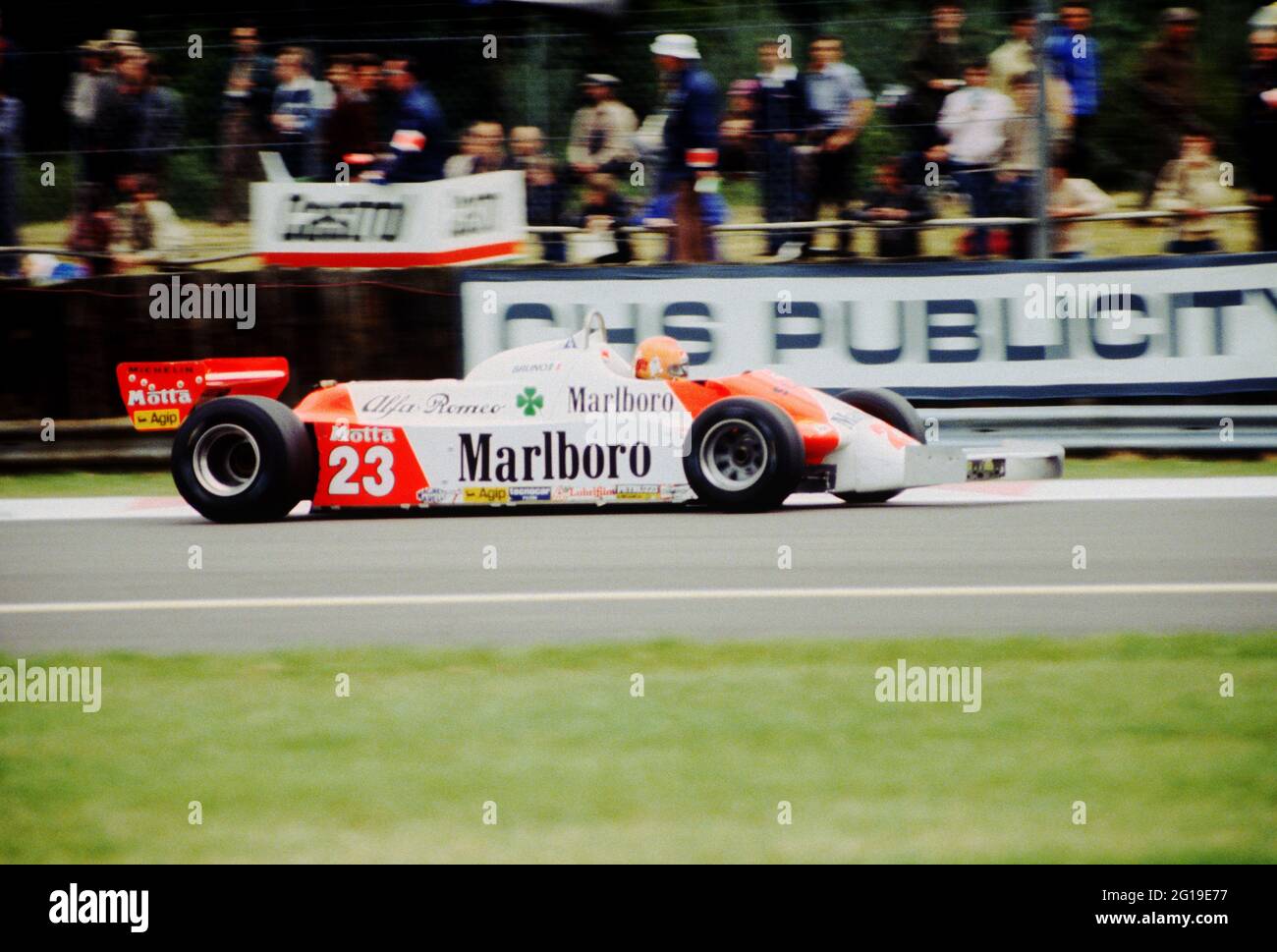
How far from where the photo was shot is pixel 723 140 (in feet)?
40.8

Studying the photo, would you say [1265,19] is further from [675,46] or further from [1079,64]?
[675,46]

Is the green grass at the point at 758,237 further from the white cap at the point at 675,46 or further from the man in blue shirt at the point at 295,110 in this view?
the white cap at the point at 675,46

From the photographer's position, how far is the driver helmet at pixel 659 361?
31.6 feet

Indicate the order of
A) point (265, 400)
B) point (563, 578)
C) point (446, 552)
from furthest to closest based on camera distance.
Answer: point (265, 400) → point (446, 552) → point (563, 578)

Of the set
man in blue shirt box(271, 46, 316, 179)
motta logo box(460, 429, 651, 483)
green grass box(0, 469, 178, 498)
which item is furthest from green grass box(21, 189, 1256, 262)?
motta logo box(460, 429, 651, 483)

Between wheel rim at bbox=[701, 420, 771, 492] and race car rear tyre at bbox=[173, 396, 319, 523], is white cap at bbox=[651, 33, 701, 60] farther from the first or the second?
race car rear tyre at bbox=[173, 396, 319, 523]

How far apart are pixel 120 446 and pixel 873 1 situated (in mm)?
6246

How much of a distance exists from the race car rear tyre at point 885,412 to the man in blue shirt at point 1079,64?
3197 millimetres

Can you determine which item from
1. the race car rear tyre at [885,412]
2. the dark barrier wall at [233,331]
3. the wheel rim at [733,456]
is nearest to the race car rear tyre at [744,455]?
the wheel rim at [733,456]

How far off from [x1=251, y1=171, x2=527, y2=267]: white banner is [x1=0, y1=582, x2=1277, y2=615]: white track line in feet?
18.2

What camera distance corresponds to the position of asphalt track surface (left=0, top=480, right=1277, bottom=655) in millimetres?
6891

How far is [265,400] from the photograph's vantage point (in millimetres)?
9789

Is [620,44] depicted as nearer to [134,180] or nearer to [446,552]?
[134,180]

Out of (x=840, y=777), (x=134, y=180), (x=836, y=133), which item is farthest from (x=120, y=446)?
(x=840, y=777)
